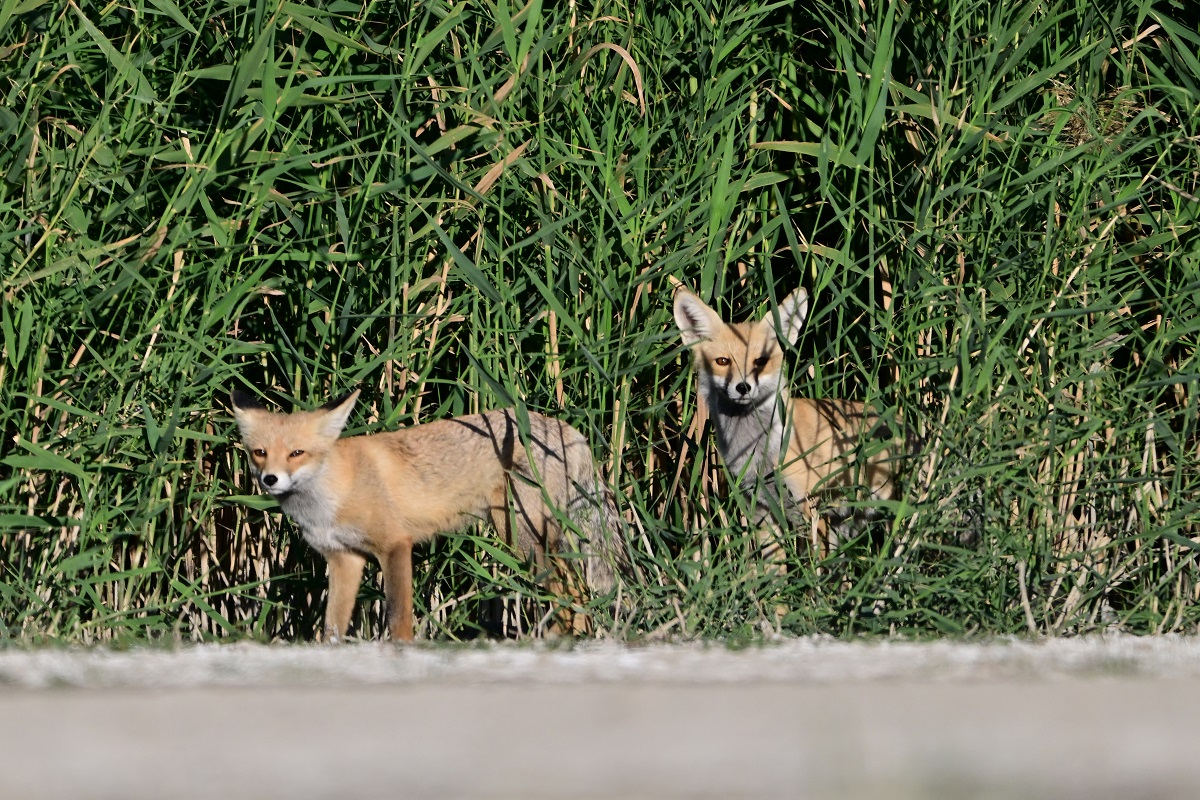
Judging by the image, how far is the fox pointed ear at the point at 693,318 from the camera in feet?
16.6

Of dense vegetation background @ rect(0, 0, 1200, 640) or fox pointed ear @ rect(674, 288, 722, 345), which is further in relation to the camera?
fox pointed ear @ rect(674, 288, 722, 345)

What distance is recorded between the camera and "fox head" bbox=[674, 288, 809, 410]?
5113mm

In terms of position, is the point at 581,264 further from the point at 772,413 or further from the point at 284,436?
the point at 284,436

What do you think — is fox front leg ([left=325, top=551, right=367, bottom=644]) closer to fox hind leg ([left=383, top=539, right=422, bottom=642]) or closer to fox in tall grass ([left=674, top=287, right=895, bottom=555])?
fox hind leg ([left=383, top=539, right=422, bottom=642])

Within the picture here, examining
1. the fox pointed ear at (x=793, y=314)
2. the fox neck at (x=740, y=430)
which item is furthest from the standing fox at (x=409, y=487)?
the fox pointed ear at (x=793, y=314)

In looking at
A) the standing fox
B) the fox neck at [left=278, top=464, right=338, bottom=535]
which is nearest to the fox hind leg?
the standing fox

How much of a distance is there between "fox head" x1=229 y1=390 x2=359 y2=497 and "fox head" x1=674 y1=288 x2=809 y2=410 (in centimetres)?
120

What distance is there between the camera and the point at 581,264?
4.88m

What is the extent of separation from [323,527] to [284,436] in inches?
15.8

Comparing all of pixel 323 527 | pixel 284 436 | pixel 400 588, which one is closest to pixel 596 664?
pixel 400 588

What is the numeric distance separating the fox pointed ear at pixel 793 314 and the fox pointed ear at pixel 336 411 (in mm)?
1444

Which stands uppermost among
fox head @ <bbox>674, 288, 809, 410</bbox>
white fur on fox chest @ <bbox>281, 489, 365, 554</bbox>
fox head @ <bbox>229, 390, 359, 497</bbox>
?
fox head @ <bbox>674, 288, 809, 410</bbox>

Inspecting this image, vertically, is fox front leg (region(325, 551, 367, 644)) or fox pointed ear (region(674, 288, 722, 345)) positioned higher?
fox pointed ear (region(674, 288, 722, 345))

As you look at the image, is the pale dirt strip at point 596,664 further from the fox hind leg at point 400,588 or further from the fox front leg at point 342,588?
the fox front leg at point 342,588
